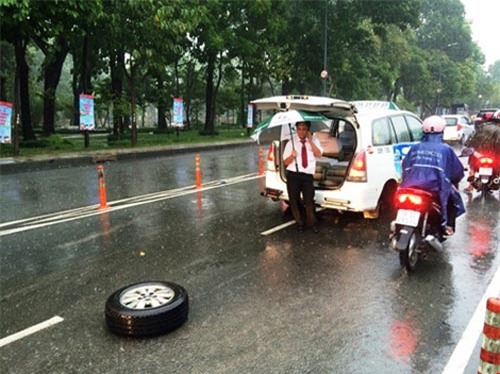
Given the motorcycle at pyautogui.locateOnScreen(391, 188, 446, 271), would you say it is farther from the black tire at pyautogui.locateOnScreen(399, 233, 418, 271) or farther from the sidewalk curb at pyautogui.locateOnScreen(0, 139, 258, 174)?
the sidewalk curb at pyautogui.locateOnScreen(0, 139, 258, 174)

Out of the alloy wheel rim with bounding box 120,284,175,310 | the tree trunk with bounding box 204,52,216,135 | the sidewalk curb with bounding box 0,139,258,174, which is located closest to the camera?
the alloy wheel rim with bounding box 120,284,175,310

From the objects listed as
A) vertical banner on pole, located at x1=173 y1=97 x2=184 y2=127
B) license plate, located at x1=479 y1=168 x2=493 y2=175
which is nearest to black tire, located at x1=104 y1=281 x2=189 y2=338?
license plate, located at x1=479 y1=168 x2=493 y2=175

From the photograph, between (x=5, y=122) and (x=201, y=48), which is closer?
(x=5, y=122)

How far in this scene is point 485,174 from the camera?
369 inches

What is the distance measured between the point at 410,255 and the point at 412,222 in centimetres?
39

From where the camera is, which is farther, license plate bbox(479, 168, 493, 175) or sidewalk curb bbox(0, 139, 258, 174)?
sidewalk curb bbox(0, 139, 258, 174)

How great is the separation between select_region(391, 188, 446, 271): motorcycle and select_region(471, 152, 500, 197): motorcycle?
4646mm

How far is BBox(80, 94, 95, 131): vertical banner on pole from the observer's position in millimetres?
17125

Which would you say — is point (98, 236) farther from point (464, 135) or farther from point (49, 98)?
point (464, 135)

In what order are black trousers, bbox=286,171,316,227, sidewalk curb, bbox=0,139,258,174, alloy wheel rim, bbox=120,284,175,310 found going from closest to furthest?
alloy wheel rim, bbox=120,284,175,310, black trousers, bbox=286,171,316,227, sidewalk curb, bbox=0,139,258,174

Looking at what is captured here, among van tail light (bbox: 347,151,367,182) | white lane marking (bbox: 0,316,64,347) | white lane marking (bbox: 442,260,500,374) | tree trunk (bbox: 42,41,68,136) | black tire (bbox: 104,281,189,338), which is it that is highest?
tree trunk (bbox: 42,41,68,136)

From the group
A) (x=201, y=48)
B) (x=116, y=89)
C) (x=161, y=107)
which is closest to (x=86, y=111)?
(x=116, y=89)

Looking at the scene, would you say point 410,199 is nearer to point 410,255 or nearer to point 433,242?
point 410,255

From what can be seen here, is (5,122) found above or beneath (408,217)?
above
